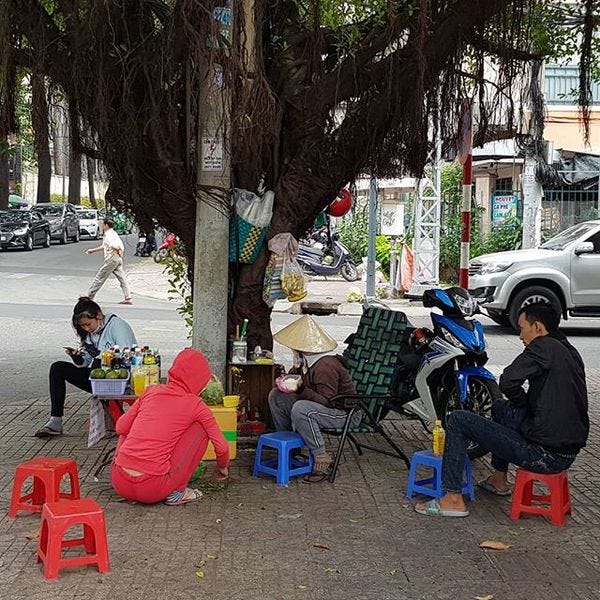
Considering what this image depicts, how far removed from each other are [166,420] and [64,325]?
33.6 feet

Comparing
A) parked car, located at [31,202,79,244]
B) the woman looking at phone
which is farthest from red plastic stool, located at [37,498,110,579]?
parked car, located at [31,202,79,244]

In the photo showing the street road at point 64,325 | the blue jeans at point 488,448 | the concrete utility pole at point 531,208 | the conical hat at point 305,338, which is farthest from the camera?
the concrete utility pole at point 531,208

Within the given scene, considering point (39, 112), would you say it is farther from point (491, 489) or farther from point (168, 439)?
point (491, 489)

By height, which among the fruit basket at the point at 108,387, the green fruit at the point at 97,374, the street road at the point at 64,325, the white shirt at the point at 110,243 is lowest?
the street road at the point at 64,325

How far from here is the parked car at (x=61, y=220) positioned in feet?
123

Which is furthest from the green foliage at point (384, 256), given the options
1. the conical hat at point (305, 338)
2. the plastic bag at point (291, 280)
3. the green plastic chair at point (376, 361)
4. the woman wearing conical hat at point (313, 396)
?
the woman wearing conical hat at point (313, 396)

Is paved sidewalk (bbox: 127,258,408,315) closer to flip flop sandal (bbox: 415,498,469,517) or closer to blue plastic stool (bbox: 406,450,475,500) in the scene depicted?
blue plastic stool (bbox: 406,450,475,500)

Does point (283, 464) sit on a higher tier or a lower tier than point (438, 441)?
lower

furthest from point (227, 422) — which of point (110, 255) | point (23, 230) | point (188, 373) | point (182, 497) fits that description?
point (23, 230)

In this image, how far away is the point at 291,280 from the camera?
7445 millimetres

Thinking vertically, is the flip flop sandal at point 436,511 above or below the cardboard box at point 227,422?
below

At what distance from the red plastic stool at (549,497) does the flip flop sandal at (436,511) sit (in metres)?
0.31

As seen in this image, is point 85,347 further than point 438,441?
Yes

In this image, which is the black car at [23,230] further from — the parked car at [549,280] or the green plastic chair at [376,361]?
the green plastic chair at [376,361]
